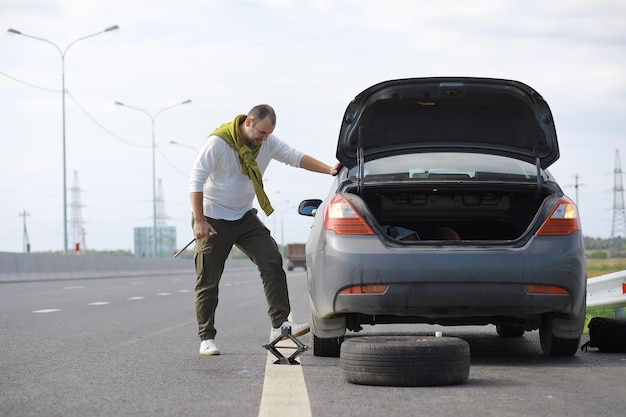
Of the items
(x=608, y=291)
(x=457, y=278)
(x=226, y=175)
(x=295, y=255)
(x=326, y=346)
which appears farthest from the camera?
(x=295, y=255)

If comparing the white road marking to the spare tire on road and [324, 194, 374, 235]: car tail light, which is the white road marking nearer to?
the spare tire on road

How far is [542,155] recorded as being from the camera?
24.4 feet

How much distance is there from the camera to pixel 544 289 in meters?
6.65

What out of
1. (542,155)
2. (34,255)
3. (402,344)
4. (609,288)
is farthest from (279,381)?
(34,255)

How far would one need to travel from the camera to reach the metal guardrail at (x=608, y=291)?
9.75m

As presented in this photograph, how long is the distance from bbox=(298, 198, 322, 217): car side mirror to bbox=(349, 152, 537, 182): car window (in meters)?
0.76

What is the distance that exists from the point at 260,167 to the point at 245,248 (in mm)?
607

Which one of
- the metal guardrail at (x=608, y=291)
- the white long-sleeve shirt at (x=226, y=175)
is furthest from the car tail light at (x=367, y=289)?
the metal guardrail at (x=608, y=291)

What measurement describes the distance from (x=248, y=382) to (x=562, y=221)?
2194mm

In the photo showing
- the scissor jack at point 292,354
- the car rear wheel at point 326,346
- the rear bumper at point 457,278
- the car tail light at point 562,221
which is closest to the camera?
the rear bumper at point 457,278

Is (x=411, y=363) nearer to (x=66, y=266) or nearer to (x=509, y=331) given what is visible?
(x=509, y=331)

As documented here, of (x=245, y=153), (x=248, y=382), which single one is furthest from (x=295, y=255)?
(x=248, y=382)

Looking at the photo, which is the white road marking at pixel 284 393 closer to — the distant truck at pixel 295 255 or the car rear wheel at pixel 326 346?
the car rear wheel at pixel 326 346

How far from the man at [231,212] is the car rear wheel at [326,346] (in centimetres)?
45
